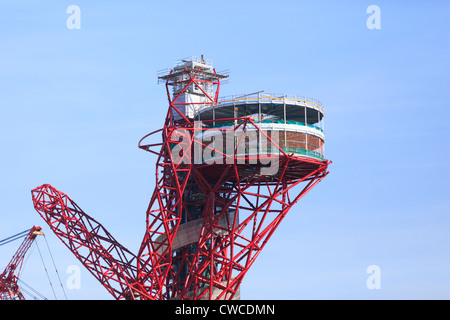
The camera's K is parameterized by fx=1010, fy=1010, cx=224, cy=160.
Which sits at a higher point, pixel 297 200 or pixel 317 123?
pixel 317 123

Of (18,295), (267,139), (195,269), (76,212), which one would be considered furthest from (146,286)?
(18,295)

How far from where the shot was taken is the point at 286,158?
419ft

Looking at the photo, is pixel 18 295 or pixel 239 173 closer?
pixel 239 173

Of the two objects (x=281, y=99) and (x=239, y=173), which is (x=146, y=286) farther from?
(x=281, y=99)

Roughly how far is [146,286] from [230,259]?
49.1 ft

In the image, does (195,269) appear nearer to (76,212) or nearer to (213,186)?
(213,186)
